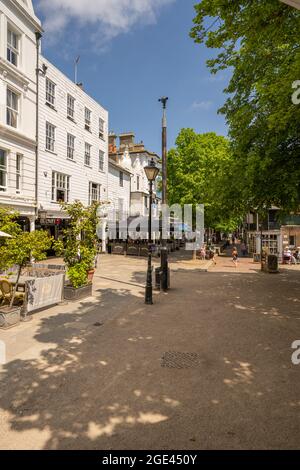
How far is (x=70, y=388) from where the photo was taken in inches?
192

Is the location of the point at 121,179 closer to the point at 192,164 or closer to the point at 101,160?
the point at 101,160

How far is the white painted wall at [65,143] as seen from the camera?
21.1m

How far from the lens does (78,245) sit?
1132 centimetres

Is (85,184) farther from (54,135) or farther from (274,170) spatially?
(274,170)

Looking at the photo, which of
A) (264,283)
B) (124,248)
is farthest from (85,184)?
(264,283)

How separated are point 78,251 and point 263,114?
9.78m

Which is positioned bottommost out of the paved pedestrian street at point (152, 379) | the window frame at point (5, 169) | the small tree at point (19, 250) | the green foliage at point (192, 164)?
the paved pedestrian street at point (152, 379)

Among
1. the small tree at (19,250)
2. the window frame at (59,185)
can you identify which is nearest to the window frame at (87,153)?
the window frame at (59,185)

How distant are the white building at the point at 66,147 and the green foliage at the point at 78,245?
32.1 feet

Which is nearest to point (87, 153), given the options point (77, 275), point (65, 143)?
point (65, 143)

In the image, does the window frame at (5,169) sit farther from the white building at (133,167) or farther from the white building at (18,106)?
the white building at (133,167)

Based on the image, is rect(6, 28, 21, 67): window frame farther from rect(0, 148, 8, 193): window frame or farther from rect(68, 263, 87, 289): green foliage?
rect(68, 263, 87, 289): green foliage

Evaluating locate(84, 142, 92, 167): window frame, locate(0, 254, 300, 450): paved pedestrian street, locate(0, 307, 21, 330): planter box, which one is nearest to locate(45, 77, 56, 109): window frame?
locate(84, 142, 92, 167): window frame

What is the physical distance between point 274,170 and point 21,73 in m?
16.9
